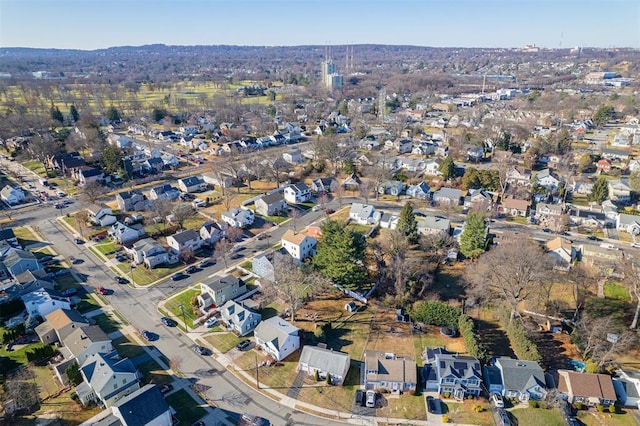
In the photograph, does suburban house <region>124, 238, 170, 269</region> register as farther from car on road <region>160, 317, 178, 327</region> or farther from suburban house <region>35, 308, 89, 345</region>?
suburban house <region>35, 308, 89, 345</region>

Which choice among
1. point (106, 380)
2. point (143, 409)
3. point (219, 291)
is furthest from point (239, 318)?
point (143, 409)

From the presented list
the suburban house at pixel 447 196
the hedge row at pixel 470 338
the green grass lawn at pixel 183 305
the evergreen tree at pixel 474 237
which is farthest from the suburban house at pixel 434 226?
the green grass lawn at pixel 183 305

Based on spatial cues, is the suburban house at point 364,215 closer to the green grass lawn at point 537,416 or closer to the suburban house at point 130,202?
the green grass lawn at point 537,416

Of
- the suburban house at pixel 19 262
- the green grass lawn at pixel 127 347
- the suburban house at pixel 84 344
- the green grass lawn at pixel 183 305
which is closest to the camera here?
the suburban house at pixel 84 344

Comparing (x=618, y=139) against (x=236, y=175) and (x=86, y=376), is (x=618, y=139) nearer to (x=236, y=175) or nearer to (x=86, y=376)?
(x=236, y=175)

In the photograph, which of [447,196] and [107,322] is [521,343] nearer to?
[447,196]

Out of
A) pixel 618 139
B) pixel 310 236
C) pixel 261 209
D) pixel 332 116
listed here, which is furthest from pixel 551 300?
pixel 332 116
